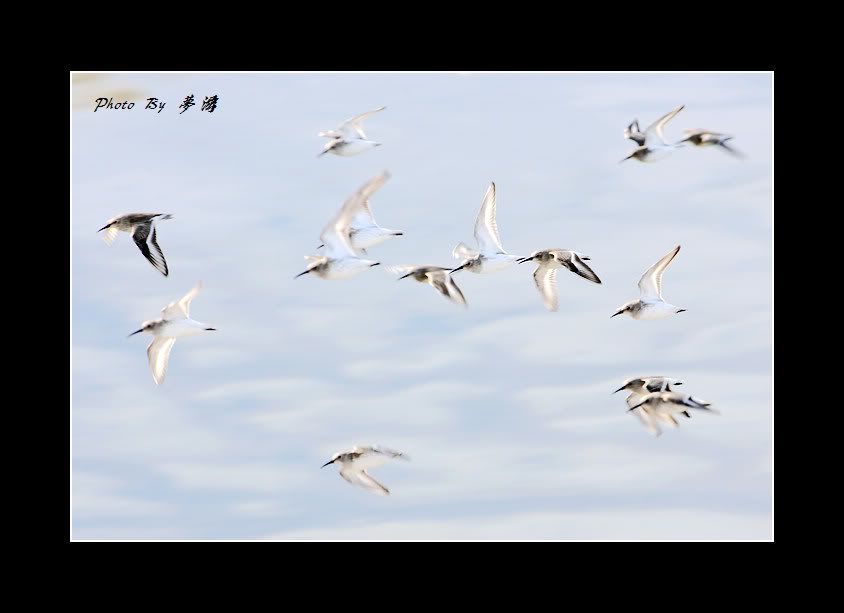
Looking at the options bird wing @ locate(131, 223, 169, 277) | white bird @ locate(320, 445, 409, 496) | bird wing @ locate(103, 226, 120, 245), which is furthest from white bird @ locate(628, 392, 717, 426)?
bird wing @ locate(103, 226, 120, 245)

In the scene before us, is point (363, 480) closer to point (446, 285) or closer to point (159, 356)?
point (446, 285)

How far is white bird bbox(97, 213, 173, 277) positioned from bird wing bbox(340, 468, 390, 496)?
128 inches

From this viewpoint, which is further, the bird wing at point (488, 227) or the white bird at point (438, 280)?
the white bird at point (438, 280)

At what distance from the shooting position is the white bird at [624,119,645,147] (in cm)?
1524

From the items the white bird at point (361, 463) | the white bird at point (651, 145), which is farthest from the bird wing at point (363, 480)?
the white bird at point (651, 145)

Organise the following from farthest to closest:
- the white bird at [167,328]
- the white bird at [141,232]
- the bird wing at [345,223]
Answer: the white bird at [141,232] → the white bird at [167,328] → the bird wing at [345,223]

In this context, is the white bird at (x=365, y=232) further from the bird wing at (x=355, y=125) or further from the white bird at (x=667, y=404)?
the white bird at (x=667, y=404)

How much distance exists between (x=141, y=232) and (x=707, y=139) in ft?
23.0

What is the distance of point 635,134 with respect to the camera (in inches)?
601

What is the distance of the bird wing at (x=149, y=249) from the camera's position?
14.7 metres

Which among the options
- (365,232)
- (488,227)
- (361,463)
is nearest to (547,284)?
(488,227)

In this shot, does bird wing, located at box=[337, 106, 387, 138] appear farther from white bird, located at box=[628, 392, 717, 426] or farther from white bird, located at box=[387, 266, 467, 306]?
white bird, located at box=[628, 392, 717, 426]
